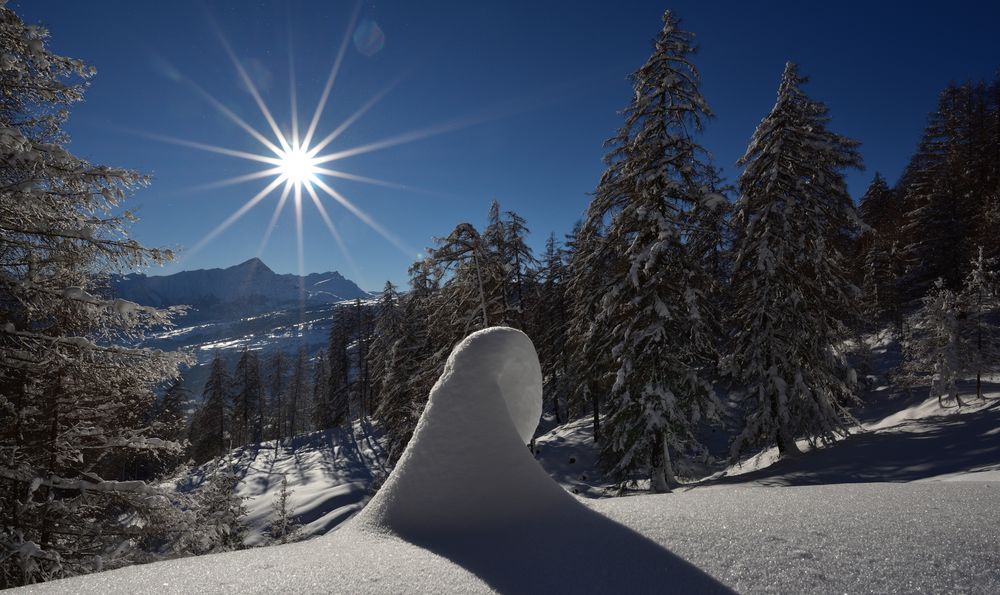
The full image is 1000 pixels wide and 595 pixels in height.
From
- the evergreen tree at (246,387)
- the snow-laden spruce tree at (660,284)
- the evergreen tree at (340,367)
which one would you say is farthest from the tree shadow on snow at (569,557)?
the evergreen tree at (246,387)

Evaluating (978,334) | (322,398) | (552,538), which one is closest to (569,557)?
(552,538)

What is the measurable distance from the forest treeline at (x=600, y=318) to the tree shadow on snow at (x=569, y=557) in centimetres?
522

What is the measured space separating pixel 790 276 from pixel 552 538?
1334 cm

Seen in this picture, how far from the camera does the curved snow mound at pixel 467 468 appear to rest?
155 inches

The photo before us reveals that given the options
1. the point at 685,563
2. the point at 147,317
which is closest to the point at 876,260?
the point at 685,563

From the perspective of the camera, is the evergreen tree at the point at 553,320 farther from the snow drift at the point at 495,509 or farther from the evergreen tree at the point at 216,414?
the evergreen tree at the point at 216,414

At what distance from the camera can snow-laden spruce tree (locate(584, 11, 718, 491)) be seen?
11516 millimetres

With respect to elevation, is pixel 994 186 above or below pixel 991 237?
above

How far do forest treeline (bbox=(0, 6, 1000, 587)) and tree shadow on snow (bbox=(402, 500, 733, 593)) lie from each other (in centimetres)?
522

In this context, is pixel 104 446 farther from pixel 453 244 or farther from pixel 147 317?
pixel 453 244

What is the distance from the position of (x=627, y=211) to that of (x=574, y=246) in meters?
15.9

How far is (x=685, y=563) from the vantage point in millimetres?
2820

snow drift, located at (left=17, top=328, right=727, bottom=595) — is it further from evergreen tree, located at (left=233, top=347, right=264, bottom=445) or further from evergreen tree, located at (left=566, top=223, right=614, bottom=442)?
evergreen tree, located at (left=233, top=347, right=264, bottom=445)

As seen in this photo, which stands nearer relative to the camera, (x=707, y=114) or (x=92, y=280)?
(x=92, y=280)
